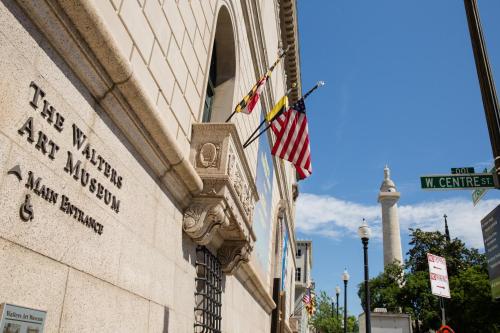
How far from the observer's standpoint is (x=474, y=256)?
176 ft

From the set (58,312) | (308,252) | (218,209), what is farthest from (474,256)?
(58,312)

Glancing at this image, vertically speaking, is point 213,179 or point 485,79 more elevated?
point 485,79

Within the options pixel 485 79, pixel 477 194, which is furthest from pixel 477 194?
pixel 485 79

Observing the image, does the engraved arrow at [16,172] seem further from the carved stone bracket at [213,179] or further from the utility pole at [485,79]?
the utility pole at [485,79]

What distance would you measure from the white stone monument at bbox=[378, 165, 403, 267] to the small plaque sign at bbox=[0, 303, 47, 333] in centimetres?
6309

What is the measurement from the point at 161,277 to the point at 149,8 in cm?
348

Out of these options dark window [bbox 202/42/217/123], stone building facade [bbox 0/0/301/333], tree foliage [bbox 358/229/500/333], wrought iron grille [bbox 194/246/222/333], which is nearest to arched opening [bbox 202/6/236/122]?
dark window [bbox 202/42/217/123]

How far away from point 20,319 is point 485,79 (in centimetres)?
673

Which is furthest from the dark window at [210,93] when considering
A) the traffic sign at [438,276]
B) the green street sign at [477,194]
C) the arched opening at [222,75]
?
the traffic sign at [438,276]

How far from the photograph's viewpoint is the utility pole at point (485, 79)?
6324 millimetres

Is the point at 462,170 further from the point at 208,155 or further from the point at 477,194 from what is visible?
the point at 208,155

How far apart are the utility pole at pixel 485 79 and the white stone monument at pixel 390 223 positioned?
5871 cm

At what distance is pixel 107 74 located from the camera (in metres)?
4.30

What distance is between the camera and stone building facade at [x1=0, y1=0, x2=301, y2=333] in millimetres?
3203
